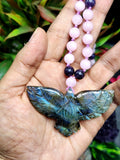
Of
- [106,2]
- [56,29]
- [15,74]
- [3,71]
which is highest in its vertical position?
[106,2]

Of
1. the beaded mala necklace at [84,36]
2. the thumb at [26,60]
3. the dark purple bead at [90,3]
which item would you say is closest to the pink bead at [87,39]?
the beaded mala necklace at [84,36]

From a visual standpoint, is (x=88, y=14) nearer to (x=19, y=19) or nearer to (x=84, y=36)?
(x=84, y=36)

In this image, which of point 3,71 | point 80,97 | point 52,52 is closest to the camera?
point 80,97

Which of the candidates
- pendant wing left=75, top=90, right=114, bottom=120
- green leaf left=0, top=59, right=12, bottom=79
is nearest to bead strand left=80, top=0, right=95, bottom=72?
pendant wing left=75, top=90, right=114, bottom=120

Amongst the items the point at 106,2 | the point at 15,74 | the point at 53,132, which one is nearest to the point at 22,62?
the point at 15,74

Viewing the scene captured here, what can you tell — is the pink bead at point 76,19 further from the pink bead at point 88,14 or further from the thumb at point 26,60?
the thumb at point 26,60

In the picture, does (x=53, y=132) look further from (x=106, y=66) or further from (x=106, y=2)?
(x=106, y=2)

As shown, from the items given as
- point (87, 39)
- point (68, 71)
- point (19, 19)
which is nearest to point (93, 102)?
point (68, 71)
